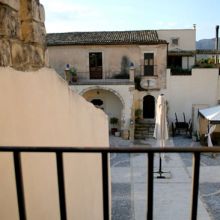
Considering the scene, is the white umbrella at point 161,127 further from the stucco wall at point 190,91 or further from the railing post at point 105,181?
the railing post at point 105,181

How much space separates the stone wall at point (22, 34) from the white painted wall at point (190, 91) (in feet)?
58.9

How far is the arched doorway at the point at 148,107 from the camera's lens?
20.6m

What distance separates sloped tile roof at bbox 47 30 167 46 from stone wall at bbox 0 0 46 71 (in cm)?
1768

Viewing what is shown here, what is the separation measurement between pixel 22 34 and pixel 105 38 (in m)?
19.0

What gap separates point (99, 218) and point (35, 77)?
11.2 ft

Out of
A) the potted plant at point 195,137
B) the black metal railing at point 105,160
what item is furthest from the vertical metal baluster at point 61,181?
the potted plant at point 195,137

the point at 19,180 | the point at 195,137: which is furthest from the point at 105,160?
the point at 195,137

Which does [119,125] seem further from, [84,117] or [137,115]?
[84,117]

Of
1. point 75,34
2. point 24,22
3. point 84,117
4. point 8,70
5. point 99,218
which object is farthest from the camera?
point 75,34

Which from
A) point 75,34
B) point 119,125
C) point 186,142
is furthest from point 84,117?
point 75,34

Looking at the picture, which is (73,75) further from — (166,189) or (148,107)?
(166,189)

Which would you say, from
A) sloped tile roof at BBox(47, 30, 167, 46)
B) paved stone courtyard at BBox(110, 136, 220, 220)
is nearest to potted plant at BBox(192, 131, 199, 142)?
paved stone courtyard at BBox(110, 136, 220, 220)

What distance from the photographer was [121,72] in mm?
20688

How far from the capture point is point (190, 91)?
20.2m
